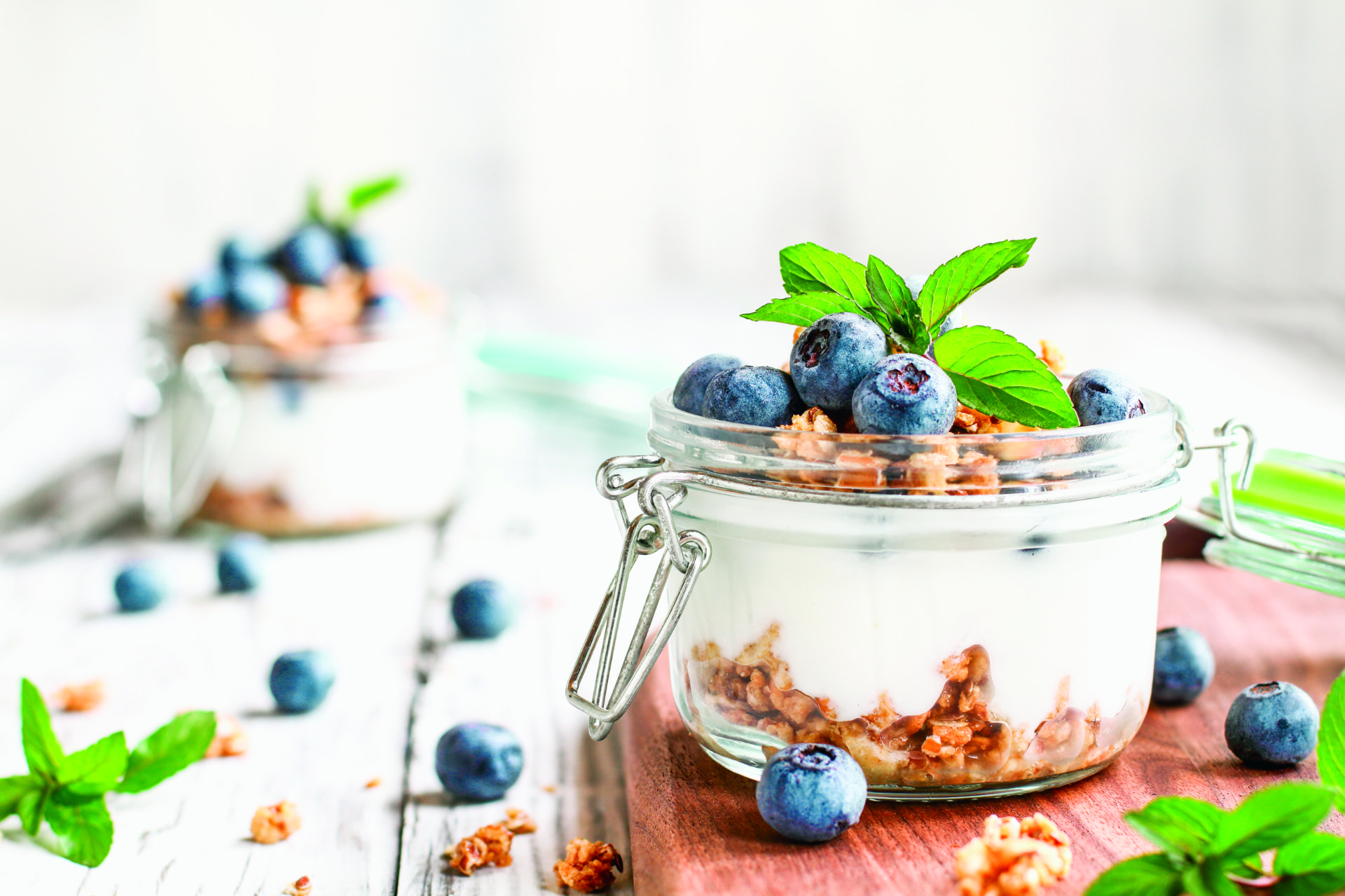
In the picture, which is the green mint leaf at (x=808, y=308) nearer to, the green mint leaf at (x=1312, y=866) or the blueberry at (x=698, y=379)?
the blueberry at (x=698, y=379)

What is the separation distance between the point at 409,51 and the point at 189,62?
22.2 inches

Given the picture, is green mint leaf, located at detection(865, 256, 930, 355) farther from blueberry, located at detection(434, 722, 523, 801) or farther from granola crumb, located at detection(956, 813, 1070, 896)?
blueberry, located at detection(434, 722, 523, 801)

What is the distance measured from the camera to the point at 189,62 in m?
3.11

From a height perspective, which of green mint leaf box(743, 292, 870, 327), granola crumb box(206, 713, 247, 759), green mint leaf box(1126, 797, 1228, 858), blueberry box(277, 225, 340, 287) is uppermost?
green mint leaf box(743, 292, 870, 327)

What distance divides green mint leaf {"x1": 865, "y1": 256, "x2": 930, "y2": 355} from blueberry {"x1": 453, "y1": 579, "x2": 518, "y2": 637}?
0.73 m

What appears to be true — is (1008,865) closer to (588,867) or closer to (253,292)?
(588,867)

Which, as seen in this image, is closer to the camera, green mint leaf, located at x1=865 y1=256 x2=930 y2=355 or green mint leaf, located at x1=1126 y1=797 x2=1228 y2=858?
green mint leaf, located at x1=1126 y1=797 x2=1228 y2=858

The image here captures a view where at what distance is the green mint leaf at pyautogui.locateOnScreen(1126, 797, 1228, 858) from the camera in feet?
2.23

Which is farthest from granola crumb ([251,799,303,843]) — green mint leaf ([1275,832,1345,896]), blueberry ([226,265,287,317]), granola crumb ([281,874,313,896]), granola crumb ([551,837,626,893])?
blueberry ([226,265,287,317])

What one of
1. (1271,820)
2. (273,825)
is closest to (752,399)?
(1271,820)

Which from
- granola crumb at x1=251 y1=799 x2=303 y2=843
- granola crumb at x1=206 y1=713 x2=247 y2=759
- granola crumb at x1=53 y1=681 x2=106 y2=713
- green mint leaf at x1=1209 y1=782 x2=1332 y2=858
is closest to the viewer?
green mint leaf at x1=1209 y1=782 x2=1332 y2=858

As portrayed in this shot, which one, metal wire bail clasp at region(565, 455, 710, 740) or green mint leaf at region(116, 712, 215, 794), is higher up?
metal wire bail clasp at region(565, 455, 710, 740)

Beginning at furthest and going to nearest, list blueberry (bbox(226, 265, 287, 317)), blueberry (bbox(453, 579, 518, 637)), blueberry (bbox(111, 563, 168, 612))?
blueberry (bbox(226, 265, 287, 317))
blueberry (bbox(111, 563, 168, 612))
blueberry (bbox(453, 579, 518, 637))

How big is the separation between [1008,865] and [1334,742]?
223mm
